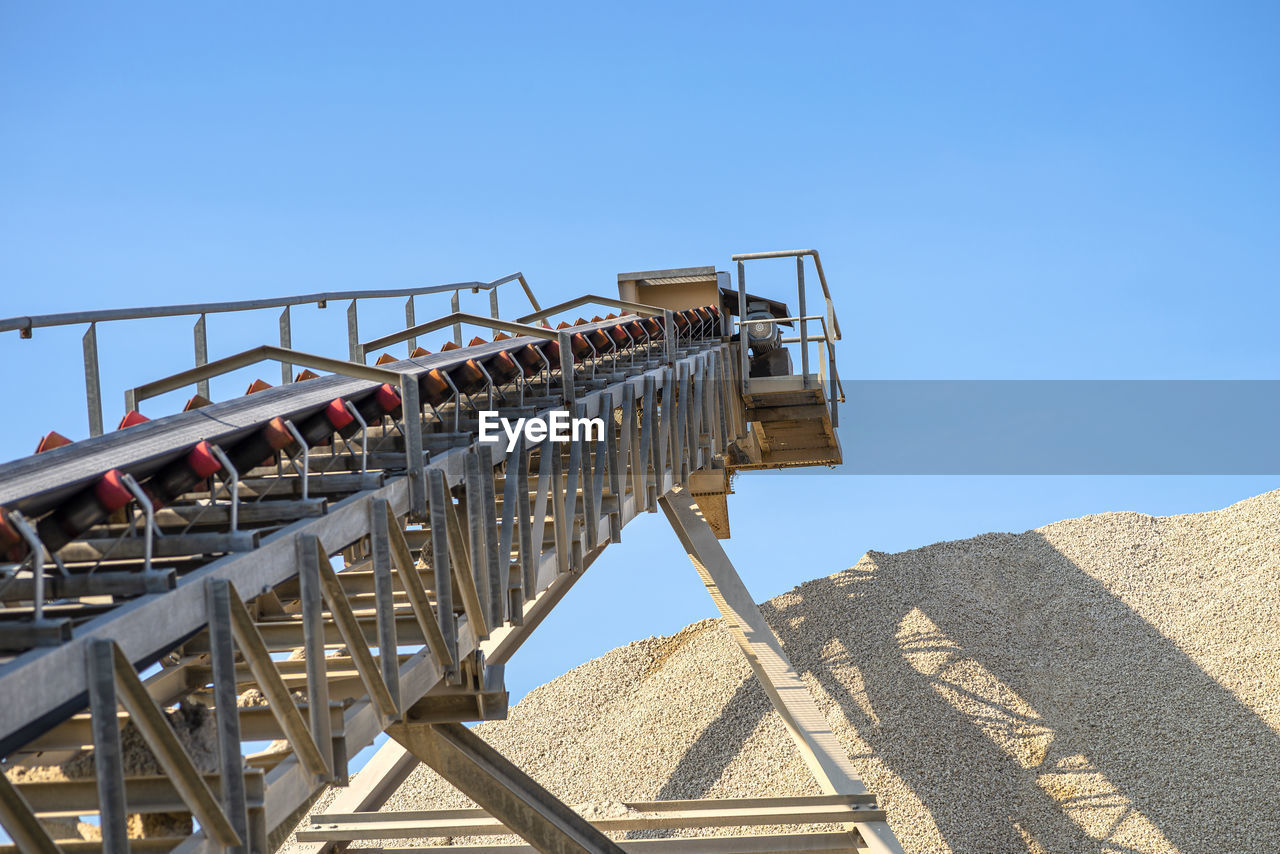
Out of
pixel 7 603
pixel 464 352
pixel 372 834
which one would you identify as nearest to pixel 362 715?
pixel 7 603

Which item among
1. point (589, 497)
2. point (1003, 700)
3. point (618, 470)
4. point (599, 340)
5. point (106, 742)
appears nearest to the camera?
point (106, 742)

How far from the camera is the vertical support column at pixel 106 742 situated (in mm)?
3373

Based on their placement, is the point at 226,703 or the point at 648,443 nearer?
the point at 226,703

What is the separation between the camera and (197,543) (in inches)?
175

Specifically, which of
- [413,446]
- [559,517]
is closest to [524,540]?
[559,517]

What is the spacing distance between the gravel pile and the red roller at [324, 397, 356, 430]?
1004 cm

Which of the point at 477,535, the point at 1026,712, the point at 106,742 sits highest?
the point at 106,742

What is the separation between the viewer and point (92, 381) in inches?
253

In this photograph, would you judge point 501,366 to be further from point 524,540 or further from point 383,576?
point 383,576

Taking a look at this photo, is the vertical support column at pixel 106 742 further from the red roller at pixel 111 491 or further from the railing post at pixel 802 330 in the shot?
the railing post at pixel 802 330

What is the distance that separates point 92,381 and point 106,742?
11.6ft

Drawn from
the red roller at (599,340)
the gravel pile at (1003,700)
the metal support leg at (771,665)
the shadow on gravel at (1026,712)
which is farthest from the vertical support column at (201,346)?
the shadow on gravel at (1026,712)
